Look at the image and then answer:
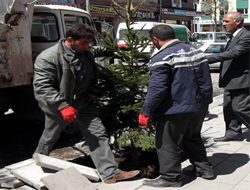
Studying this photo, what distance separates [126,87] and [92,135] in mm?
730

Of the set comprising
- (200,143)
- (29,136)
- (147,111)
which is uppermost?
(147,111)

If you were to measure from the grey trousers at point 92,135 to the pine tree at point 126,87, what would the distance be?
26 centimetres

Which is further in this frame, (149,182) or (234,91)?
(234,91)

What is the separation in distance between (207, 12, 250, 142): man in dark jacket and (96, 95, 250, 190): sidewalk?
1.03 feet

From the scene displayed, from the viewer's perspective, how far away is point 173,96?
3896 mm

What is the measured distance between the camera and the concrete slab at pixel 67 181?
12.6 feet

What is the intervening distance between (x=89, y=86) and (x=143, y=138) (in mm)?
863

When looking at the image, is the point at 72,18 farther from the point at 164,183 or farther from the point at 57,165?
the point at 164,183

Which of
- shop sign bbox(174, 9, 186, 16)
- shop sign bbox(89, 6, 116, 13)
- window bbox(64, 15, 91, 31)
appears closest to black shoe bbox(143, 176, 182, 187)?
window bbox(64, 15, 91, 31)

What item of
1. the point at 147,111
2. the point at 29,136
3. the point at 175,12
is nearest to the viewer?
the point at 147,111

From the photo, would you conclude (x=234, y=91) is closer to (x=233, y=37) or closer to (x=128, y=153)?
(x=233, y=37)

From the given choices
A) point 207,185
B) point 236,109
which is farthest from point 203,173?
point 236,109

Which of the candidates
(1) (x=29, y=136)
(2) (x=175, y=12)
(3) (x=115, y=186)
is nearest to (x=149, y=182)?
(3) (x=115, y=186)

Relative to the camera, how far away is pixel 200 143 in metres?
4.35
